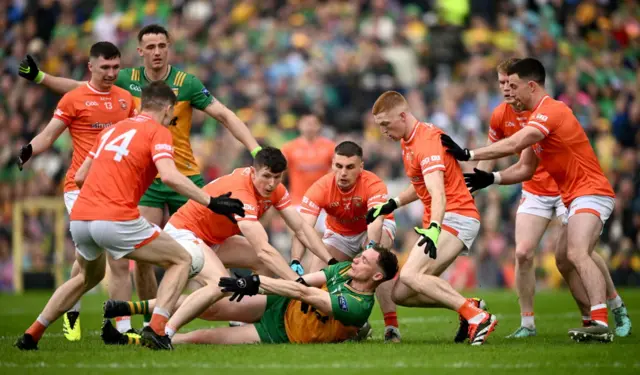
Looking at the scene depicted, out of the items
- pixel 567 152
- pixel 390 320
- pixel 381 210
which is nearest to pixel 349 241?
pixel 381 210

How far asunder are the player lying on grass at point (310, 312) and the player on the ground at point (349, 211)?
2.99 ft

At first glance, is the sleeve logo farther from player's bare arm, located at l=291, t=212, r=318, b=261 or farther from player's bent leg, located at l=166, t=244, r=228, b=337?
player's bare arm, located at l=291, t=212, r=318, b=261

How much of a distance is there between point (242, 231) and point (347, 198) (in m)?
1.79

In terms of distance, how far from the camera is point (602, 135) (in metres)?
21.8

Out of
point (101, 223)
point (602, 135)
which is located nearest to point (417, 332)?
point (101, 223)

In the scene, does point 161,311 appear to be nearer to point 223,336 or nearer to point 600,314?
point 223,336

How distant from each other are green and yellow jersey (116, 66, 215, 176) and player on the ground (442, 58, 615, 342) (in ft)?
10.1

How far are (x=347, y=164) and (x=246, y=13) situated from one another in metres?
15.1

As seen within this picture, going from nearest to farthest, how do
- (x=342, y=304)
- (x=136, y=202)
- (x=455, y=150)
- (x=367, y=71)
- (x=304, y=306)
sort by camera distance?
1. (x=136, y=202)
2. (x=342, y=304)
3. (x=304, y=306)
4. (x=455, y=150)
5. (x=367, y=71)

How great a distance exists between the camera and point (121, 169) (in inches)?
372

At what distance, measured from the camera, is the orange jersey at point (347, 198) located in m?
12.1

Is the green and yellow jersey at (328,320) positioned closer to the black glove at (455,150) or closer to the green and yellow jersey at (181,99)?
the black glove at (455,150)

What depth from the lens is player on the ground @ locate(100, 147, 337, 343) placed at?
10.3m

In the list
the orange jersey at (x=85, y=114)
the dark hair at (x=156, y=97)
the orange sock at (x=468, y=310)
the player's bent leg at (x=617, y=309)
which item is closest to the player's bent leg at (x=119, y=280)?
the orange jersey at (x=85, y=114)
